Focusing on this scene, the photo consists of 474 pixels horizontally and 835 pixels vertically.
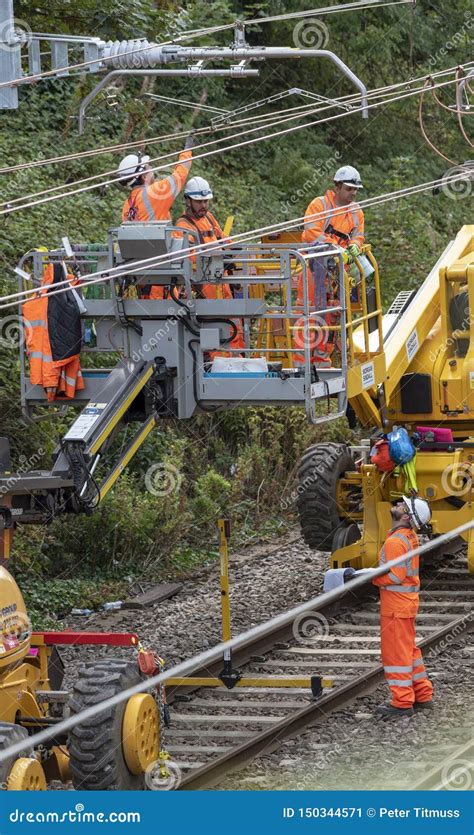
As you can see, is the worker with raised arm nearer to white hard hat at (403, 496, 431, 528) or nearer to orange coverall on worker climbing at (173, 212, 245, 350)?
orange coverall on worker climbing at (173, 212, 245, 350)

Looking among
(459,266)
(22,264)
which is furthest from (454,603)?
(22,264)

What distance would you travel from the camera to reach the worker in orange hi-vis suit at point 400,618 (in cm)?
1188

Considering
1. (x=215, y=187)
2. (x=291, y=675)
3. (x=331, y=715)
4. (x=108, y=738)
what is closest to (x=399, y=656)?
(x=331, y=715)

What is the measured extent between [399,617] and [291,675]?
1.85m

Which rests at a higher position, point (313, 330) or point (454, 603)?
point (313, 330)

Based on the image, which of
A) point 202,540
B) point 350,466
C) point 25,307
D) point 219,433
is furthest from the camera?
point 219,433

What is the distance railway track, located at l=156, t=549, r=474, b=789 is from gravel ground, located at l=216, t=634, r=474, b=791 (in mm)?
138

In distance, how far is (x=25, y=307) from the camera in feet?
37.8

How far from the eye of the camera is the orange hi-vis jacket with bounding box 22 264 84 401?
37.4 ft

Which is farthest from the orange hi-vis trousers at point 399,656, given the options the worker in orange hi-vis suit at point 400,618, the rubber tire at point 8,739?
the rubber tire at point 8,739

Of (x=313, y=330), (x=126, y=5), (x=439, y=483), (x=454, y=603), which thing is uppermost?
(x=126, y=5)

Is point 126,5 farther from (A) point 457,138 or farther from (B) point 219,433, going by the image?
(A) point 457,138

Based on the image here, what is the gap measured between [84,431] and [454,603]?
639 centimetres

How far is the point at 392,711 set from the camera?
39.5 feet
